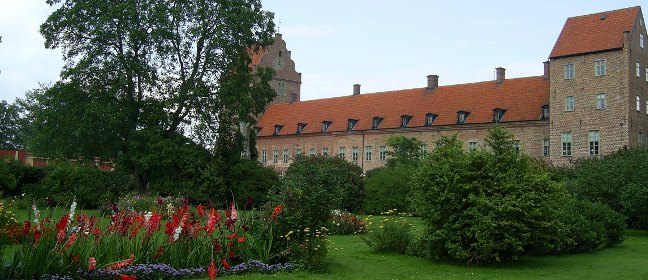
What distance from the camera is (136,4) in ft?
108

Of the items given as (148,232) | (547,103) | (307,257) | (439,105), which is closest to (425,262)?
(307,257)

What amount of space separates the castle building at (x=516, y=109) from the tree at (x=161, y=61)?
11033 mm

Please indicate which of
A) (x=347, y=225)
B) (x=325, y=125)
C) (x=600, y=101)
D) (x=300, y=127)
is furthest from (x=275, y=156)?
(x=347, y=225)

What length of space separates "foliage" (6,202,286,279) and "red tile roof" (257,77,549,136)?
1526 inches

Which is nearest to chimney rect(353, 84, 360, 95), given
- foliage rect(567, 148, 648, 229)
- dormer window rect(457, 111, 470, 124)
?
dormer window rect(457, 111, 470, 124)

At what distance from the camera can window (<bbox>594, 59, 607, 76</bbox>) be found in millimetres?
41656

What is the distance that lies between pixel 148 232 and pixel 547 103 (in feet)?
134

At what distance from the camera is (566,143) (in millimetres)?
43469

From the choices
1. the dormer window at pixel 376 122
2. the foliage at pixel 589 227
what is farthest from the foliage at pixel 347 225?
the dormer window at pixel 376 122

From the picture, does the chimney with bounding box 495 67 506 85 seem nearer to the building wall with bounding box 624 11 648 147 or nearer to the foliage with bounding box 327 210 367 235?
the building wall with bounding box 624 11 648 147

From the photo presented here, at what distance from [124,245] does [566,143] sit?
3728cm

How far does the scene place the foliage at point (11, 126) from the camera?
7819cm

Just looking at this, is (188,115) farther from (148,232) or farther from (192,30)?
(148,232)

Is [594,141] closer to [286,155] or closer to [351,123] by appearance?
[351,123]
